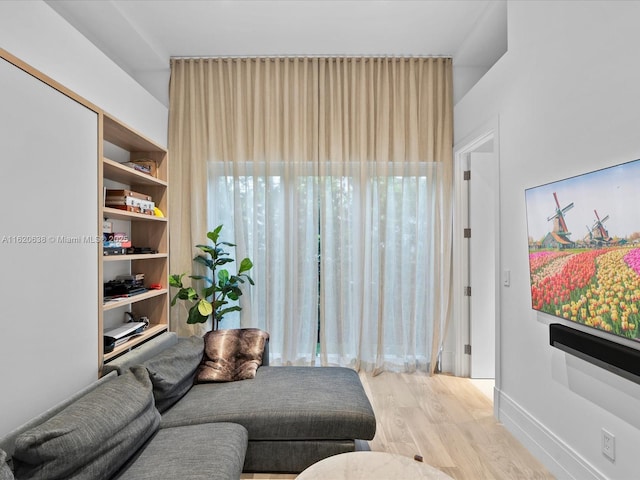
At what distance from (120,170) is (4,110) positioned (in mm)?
978

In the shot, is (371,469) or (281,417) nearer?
(371,469)

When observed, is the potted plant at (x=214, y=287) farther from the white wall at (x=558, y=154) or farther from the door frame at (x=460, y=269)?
the white wall at (x=558, y=154)

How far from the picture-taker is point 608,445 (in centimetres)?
160

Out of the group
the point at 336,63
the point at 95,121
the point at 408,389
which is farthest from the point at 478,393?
the point at 95,121

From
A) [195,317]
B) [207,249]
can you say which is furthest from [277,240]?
[195,317]

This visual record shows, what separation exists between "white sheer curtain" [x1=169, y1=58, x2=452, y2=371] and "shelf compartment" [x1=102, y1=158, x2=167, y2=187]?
436mm

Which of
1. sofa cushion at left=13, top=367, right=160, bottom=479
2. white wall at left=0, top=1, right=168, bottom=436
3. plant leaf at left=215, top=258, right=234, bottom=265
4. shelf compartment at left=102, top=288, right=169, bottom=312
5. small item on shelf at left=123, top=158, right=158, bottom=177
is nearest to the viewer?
sofa cushion at left=13, top=367, right=160, bottom=479

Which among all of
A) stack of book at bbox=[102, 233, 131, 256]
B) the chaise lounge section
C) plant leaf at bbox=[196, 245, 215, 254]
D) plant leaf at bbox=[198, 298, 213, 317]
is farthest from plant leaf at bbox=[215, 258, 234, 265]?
the chaise lounge section

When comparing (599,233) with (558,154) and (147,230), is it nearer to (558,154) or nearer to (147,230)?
(558,154)

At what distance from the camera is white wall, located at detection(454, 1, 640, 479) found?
1.54 m

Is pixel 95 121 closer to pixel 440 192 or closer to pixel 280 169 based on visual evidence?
pixel 280 169

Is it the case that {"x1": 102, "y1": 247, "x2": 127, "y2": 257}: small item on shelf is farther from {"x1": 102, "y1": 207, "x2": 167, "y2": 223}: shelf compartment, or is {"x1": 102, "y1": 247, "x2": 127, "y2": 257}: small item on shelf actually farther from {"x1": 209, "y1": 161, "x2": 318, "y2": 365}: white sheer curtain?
{"x1": 209, "y1": 161, "x2": 318, "y2": 365}: white sheer curtain

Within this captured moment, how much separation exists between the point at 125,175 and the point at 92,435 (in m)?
1.94

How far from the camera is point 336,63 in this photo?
346 cm
